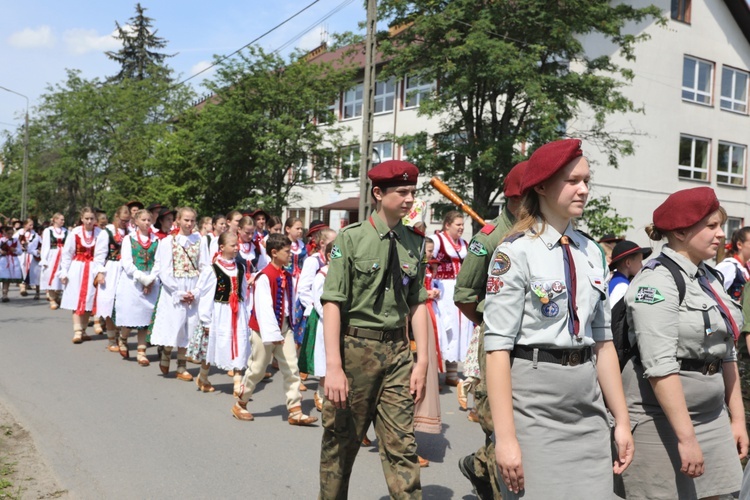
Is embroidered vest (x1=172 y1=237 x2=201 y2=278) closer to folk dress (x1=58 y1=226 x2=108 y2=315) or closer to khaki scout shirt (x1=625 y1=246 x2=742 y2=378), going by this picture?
folk dress (x1=58 y1=226 x2=108 y2=315)

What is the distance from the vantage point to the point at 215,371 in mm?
10344

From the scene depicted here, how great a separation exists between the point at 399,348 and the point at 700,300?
1.57 m

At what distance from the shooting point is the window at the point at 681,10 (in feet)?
102

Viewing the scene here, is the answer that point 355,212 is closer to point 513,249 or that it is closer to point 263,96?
point 263,96

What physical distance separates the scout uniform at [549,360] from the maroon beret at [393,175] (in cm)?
141

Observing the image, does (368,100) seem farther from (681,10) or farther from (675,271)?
(681,10)

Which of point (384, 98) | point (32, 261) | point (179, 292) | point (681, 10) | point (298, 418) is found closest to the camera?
point (298, 418)

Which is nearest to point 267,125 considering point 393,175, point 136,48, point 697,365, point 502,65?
point 502,65

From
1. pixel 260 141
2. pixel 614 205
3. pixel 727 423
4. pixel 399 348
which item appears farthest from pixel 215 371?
pixel 614 205

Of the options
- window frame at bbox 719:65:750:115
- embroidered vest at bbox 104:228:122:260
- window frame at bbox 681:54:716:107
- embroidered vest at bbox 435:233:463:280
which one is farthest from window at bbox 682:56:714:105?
embroidered vest at bbox 104:228:122:260

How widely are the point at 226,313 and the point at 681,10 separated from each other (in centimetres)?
2884

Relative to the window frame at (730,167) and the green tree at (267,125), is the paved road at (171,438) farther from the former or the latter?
the window frame at (730,167)

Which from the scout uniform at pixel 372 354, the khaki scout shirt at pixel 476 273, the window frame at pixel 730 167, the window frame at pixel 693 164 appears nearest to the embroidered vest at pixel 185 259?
the scout uniform at pixel 372 354

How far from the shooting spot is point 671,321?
325cm
